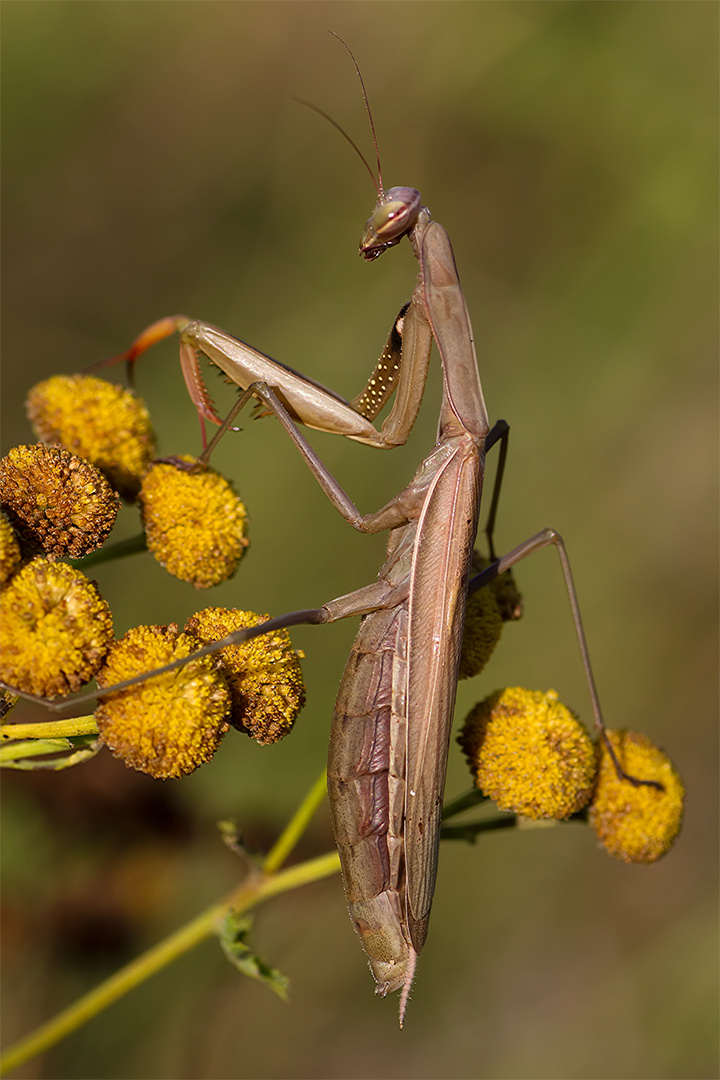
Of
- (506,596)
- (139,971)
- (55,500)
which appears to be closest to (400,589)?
(506,596)

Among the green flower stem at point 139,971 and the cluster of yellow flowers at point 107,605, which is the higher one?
the cluster of yellow flowers at point 107,605

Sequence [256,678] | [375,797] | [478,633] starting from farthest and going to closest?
[478,633] < [375,797] < [256,678]

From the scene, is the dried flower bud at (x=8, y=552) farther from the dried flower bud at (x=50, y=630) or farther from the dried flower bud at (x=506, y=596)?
the dried flower bud at (x=506, y=596)

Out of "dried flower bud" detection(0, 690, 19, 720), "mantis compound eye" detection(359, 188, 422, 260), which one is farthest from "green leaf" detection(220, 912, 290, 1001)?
"mantis compound eye" detection(359, 188, 422, 260)

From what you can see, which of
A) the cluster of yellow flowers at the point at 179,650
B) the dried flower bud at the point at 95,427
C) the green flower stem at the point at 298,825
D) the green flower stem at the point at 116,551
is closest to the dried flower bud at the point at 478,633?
the cluster of yellow flowers at the point at 179,650

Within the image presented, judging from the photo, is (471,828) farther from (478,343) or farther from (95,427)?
(478,343)

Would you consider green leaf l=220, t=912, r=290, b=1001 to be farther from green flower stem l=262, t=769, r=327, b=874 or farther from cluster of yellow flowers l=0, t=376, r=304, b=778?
cluster of yellow flowers l=0, t=376, r=304, b=778
